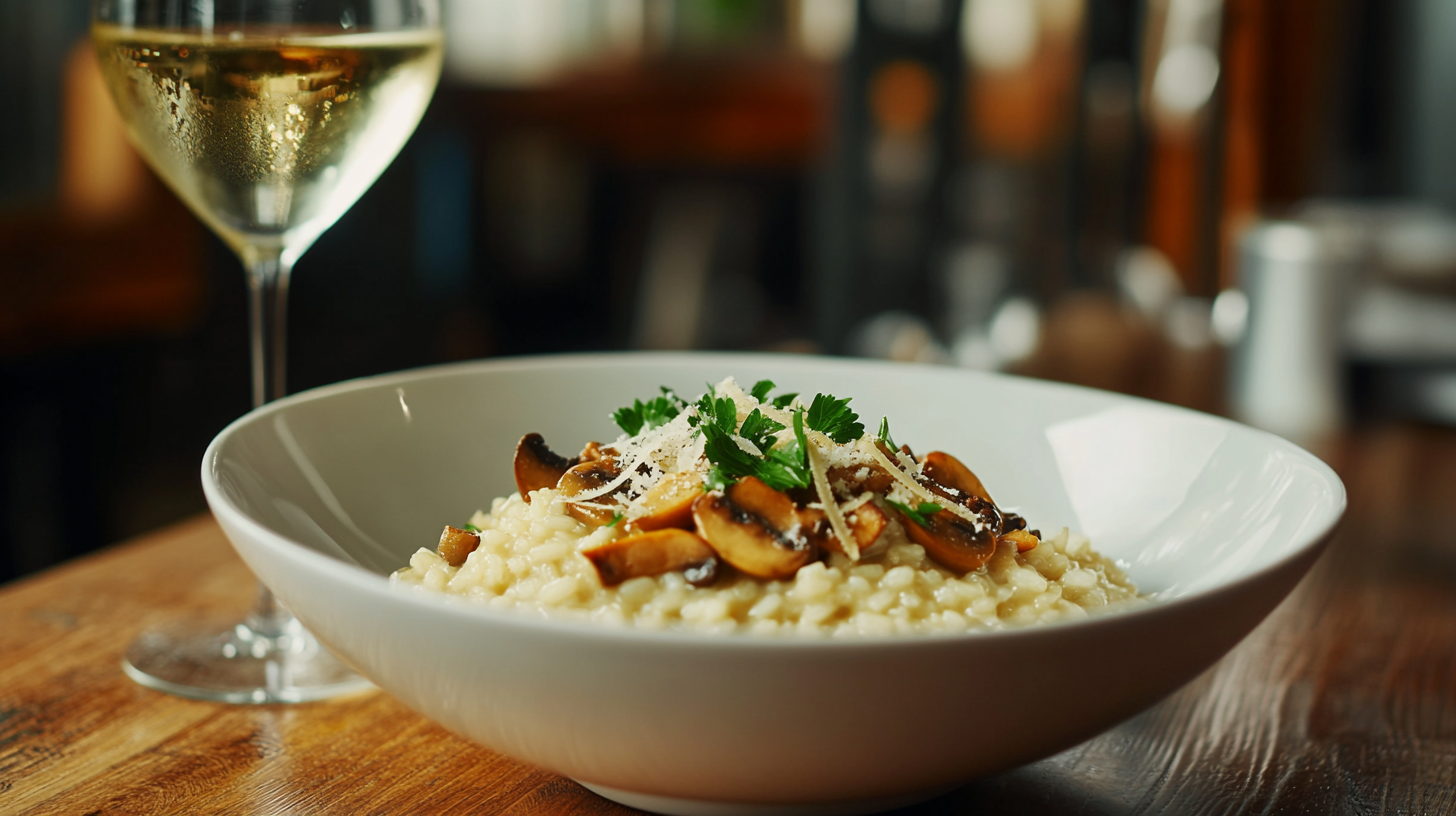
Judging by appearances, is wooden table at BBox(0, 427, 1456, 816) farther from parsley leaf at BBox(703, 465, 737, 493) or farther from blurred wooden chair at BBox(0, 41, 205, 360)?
blurred wooden chair at BBox(0, 41, 205, 360)

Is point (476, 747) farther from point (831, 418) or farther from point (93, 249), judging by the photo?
point (93, 249)

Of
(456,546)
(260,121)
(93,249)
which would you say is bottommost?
(93,249)

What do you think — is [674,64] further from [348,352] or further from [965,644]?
[965,644]

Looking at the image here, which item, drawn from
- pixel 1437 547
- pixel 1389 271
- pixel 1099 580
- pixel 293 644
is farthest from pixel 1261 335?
pixel 293 644

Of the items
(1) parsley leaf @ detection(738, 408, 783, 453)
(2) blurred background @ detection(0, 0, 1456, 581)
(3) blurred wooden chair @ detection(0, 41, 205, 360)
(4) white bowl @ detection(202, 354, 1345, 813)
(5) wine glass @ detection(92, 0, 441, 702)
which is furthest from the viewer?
(3) blurred wooden chair @ detection(0, 41, 205, 360)

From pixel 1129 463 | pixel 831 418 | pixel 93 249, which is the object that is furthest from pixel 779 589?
pixel 93 249

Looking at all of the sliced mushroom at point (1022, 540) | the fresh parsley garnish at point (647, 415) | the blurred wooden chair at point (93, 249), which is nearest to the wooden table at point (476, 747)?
the sliced mushroom at point (1022, 540)

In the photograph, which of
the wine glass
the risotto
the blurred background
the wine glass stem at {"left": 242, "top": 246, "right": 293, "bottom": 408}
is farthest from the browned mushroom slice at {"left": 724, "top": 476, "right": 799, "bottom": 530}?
the blurred background
